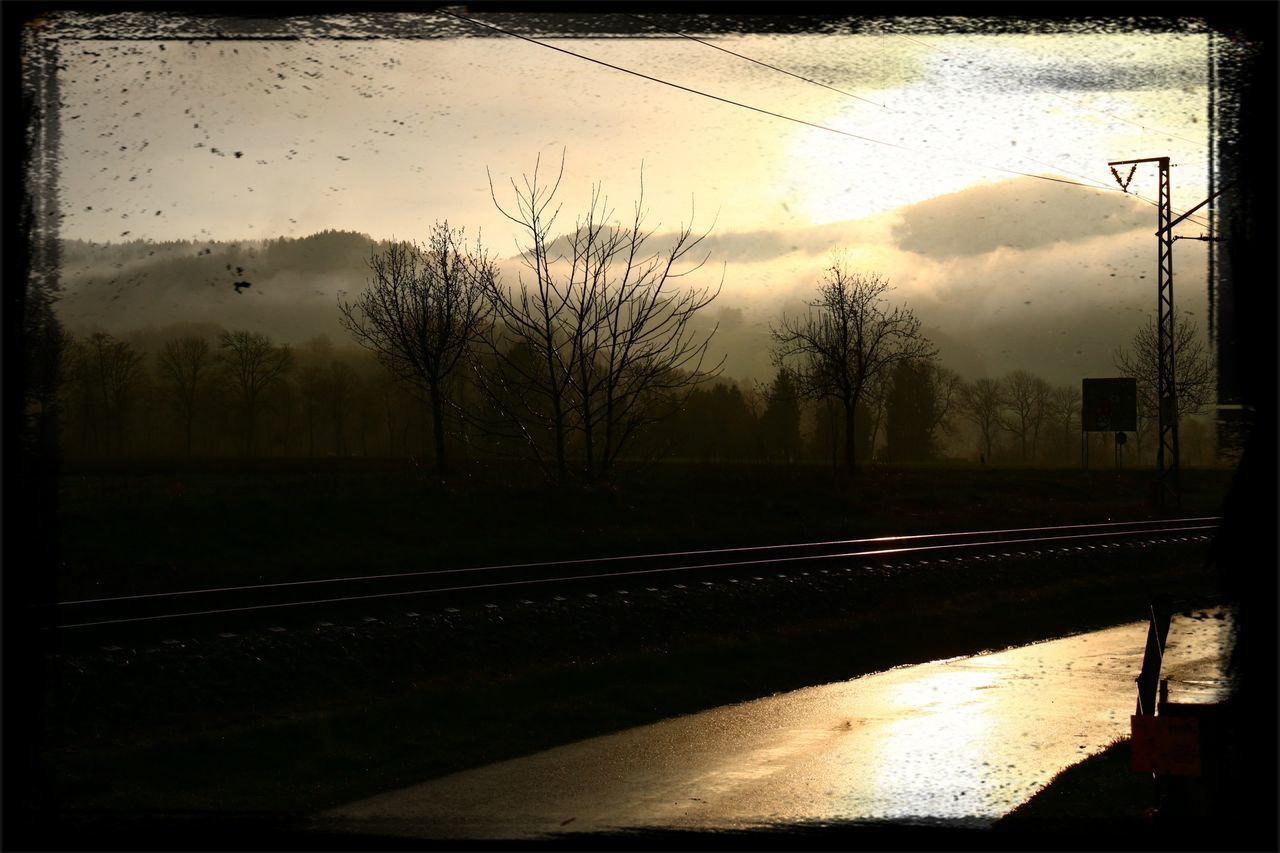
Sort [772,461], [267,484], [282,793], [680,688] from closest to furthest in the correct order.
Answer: [282,793] → [680,688] → [267,484] → [772,461]

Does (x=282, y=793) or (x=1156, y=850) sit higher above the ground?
(x=1156, y=850)

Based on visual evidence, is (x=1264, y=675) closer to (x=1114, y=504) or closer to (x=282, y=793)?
(x=282, y=793)

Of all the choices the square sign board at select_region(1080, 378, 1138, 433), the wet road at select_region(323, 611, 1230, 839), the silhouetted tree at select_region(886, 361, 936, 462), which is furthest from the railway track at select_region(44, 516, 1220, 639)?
the silhouetted tree at select_region(886, 361, 936, 462)

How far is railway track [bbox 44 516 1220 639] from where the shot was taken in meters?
10.9

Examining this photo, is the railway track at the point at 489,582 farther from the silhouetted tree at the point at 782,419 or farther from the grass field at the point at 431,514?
the silhouetted tree at the point at 782,419

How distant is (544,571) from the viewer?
15.7 m

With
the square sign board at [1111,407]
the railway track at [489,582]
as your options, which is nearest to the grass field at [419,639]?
the railway track at [489,582]

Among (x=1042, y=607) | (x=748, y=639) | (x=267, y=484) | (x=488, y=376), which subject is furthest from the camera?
(x=267, y=484)

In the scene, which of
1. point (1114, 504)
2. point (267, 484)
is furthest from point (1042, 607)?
point (1114, 504)

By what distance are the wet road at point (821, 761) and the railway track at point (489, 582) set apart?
8.96 ft

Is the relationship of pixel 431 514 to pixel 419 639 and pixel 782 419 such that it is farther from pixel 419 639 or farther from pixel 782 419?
pixel 782 419

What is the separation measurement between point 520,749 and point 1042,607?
31.7 ft

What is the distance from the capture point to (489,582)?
14906 millimetres

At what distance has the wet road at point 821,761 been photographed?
229 inches
